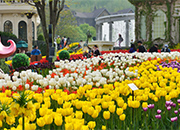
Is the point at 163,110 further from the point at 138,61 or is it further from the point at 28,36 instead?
the point at 28,36

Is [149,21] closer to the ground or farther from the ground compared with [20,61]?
farther from the ground

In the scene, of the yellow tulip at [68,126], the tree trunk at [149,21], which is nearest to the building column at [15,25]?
the tree trunk at [149,21]

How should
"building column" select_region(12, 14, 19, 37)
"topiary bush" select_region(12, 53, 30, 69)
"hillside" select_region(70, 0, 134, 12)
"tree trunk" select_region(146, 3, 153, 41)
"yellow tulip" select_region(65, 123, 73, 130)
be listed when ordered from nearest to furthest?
1. "yellow tulip" select_region(65, 123, 73, 130)
2. "topiary bush" select_region(12, 53, 30, 69)
3. "tree trunk" select_region(146, 3, 153, 41)
4. "building column" select_region(12, 14, 19, 37)
5. "hillside" select_region(70, 0, 134, 12)

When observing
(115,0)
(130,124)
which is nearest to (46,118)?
(130,124)

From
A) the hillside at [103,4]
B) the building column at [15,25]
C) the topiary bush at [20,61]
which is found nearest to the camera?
the topiary bush at [20,61]

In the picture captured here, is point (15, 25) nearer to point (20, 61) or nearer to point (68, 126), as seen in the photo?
point (20, 61)

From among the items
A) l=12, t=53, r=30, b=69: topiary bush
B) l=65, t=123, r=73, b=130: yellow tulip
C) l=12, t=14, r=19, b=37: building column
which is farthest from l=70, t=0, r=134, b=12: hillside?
l=65, t=123, r=73, b=130: yellow tulip

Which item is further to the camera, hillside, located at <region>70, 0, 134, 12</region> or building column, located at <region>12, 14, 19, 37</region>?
hillside, located at <region>70, 0, 134, 12</region>

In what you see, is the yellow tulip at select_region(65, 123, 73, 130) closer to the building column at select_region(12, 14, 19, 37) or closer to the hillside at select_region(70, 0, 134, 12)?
the building column at select_region(12, 14, 19, 37)

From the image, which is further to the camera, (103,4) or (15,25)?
(103,4)

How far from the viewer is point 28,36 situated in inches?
1204

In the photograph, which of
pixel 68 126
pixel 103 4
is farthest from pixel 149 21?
pixel 103 4

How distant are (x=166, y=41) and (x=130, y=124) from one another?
937 inches

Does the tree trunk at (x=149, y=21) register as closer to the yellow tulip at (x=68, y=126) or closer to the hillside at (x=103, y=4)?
the yellow tulip at (x=68, y=126)
